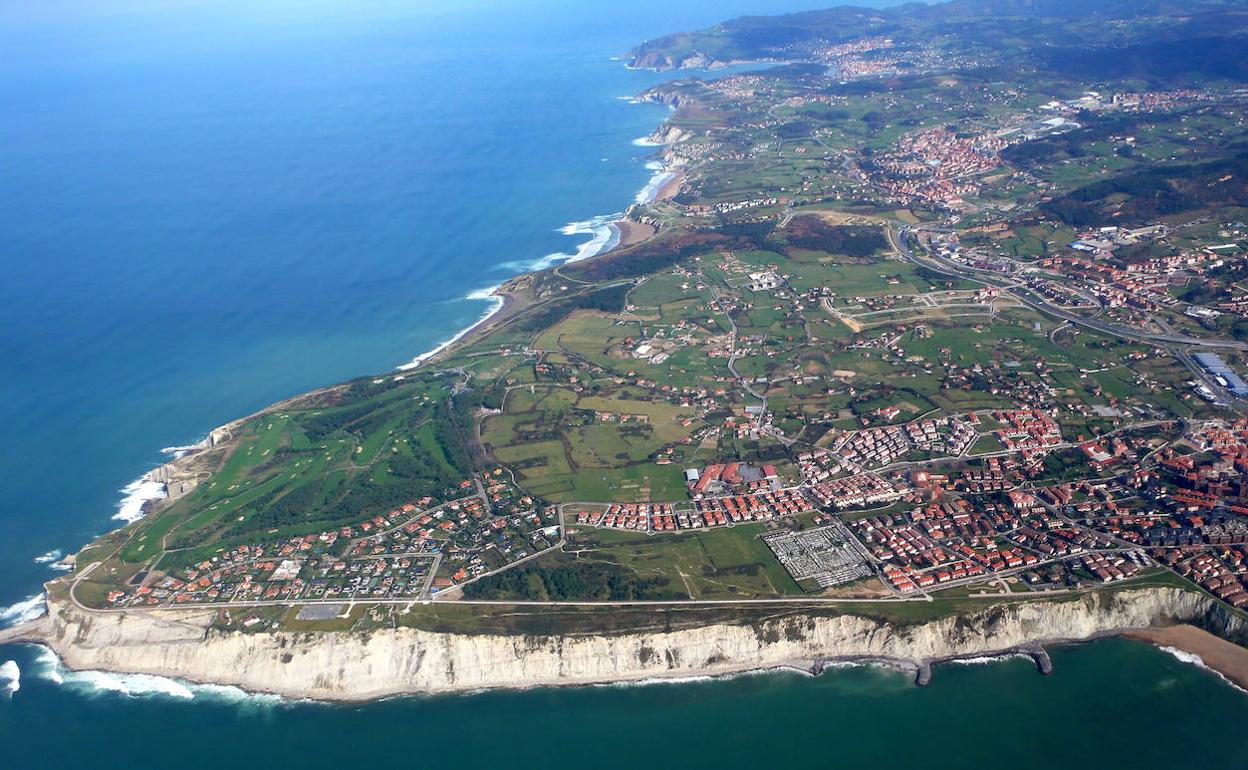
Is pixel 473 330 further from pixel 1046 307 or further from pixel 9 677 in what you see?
pixel 1046 307

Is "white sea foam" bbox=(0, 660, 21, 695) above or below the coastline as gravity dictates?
below

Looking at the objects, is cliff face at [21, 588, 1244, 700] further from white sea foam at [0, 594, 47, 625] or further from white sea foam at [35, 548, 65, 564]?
white sea foam at [35, 548, 65, 564]

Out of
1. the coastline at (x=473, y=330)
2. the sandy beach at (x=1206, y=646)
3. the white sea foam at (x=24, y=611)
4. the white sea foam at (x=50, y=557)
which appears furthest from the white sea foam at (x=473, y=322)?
the sandy beach at (x=1206, y=646)

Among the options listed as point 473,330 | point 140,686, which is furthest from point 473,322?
point 140,686

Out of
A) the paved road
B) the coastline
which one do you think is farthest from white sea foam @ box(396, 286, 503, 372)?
the paved road

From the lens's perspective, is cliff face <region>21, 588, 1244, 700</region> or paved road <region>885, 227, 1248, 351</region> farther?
paved road <region>885, 227, 1248, 351</region>

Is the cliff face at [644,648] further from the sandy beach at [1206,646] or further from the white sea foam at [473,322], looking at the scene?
the white sea foam at [473,322]
